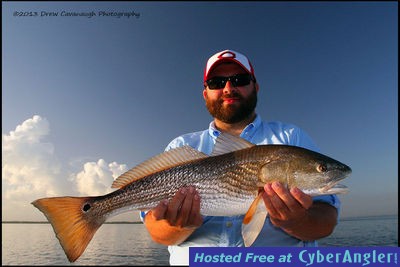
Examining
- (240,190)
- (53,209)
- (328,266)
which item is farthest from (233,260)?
(53,209)

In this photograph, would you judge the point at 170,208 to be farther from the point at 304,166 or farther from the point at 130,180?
the point at 304,166

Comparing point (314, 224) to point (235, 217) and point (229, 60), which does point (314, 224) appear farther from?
point (229, 60)

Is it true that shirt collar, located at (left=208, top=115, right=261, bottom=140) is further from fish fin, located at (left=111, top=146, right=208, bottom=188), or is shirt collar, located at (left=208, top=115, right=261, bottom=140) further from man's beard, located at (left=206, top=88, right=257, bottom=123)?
fish fin, located at (left=111, top=146, right=208, bottom=188)

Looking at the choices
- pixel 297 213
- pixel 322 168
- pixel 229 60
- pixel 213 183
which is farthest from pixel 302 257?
pixel 229 60

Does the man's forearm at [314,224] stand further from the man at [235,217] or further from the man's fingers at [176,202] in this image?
the man's fingers at [176,202]

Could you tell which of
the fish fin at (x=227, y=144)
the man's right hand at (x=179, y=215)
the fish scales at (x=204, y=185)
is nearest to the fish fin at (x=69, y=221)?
the fish scales at (x=204, y=185)
